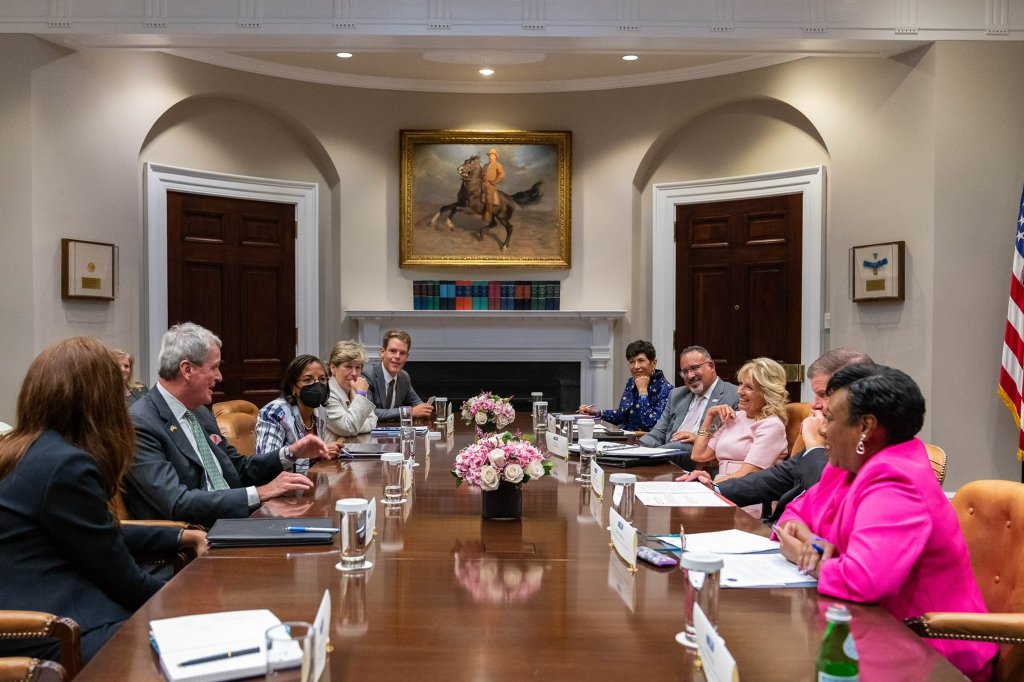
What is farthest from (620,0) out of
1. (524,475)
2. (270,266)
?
(524,475)

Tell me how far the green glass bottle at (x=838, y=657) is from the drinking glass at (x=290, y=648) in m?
0.78

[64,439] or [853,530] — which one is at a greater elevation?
[64,439]

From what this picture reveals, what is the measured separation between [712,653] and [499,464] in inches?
50.0

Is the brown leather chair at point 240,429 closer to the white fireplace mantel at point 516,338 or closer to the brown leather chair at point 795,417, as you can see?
the brown leather chair at point 795,417

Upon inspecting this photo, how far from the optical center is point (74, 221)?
253 inches

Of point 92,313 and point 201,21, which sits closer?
point 201,21

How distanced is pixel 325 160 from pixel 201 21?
7.95ft

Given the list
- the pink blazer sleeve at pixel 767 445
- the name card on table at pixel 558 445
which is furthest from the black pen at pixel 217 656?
the pink blazer sleeve at pixel 767 445

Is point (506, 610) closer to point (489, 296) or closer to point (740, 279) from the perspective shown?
point (740, 279)

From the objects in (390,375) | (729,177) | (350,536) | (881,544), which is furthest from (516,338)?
(881,544)

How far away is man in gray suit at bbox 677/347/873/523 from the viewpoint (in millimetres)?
3170

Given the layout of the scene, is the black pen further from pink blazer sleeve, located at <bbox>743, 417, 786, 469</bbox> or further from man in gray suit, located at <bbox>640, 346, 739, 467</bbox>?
man in gray suit, located at <bbox>640, 346, 739, 467</bbox>

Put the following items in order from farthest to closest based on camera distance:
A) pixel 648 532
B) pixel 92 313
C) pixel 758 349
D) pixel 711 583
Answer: pixel 758 349
pixel 92 313
pixel 648 532
pixel 711 583

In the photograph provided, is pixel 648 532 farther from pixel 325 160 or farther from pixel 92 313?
pixel 325 160
